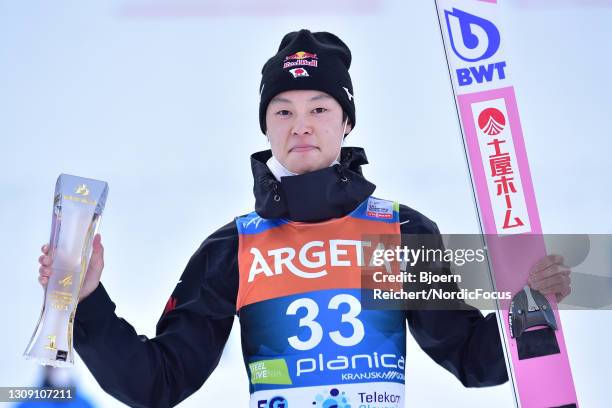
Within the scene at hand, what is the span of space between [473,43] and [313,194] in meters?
0.58

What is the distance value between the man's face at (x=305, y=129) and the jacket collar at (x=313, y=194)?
0.21 feet

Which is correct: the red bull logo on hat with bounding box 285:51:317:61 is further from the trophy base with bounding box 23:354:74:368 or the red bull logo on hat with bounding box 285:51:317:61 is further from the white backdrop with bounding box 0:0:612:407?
the trophy base with bounding box 23:354:74:368

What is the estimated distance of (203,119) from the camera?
3.38 metres

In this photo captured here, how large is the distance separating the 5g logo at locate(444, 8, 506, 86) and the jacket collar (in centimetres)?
39

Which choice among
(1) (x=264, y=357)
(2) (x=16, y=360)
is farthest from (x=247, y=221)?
(2) (x=16, y=360)

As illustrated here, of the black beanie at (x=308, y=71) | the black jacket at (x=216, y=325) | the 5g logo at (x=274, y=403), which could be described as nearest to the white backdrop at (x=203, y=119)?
the black jacket at (x=216, y=325)

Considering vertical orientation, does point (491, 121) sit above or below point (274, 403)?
above

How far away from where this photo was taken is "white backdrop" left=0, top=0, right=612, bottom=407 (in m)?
3.12

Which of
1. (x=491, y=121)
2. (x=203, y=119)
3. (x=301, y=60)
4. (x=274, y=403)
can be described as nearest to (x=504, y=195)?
(x=491, y=121)

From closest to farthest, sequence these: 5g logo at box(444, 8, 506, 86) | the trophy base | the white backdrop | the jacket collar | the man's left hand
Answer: the trophy base, the man's left hand, the jacket collar, 5g logo at box(444, 8, 506, 86), the white backdrop

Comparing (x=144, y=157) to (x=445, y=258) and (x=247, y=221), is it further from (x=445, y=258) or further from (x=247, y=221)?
(x=445, y=258)

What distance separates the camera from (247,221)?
2592mm

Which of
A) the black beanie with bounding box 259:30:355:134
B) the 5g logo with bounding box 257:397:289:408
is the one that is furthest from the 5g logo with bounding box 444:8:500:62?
the 5g logo with bounding box 257:397:289:408

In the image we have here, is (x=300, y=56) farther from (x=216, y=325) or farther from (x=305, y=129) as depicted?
(x=216, y=325)
